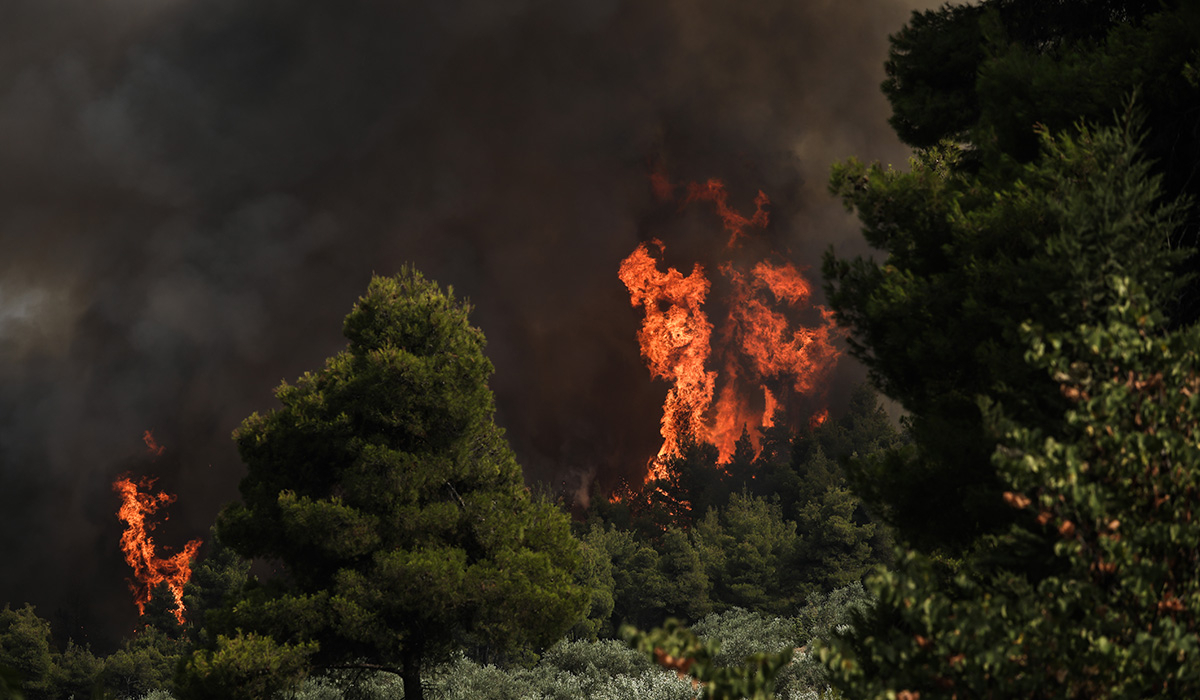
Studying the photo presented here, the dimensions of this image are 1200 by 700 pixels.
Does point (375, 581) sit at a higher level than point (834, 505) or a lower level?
lower

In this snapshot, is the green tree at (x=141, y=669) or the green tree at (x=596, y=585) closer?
the green tree at (x=596, y=585)

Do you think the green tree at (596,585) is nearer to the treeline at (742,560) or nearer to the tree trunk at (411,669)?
the treeline at (742,560)

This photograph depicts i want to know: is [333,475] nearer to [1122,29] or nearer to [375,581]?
[375,581]

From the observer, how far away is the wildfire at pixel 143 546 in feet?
258

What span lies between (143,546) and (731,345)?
85.6 metres

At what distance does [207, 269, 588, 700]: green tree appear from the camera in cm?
1198

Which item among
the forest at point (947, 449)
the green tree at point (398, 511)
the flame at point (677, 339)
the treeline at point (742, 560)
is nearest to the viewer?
the forest at point (947, 449)

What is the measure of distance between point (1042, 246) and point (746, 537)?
118 ft

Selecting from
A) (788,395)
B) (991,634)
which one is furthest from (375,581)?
(788,395)

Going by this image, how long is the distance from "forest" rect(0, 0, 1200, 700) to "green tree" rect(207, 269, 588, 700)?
0.19 feet

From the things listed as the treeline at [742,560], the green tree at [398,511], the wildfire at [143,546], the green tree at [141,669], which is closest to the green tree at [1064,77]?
the green tree at [398,511]

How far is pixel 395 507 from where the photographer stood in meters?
12.6

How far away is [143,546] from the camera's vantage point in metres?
79.9

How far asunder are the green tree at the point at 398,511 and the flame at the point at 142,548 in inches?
Result: 3032
